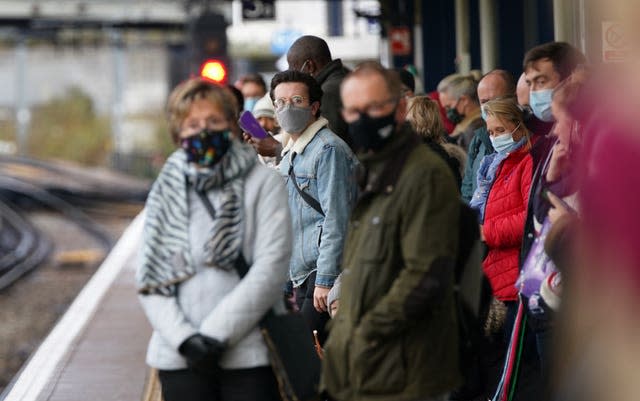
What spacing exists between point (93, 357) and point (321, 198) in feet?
15.2

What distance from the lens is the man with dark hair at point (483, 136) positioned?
24.4ft

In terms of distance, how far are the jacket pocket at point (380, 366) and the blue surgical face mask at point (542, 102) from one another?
6.67ft

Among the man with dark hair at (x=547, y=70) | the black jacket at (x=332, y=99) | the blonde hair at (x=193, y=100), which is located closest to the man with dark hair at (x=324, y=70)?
the black jacket at (x=332, y=99)

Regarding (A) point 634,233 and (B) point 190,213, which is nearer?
(A) point 634,233

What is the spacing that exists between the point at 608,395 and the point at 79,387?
630 cm

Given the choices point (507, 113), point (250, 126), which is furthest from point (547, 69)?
point (250, 126)

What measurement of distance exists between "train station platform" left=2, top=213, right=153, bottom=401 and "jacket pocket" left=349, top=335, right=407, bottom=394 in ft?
14.6

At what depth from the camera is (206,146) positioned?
4.48 m

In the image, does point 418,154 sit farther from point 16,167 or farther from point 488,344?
point 16,167

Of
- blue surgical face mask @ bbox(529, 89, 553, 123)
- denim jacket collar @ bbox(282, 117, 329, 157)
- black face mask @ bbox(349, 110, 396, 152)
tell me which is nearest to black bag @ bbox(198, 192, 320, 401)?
black face mask @ bbox(349, 110, 396, 152)

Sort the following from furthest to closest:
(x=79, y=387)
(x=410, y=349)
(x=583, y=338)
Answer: (x=79, y=387)
(x=410, y=349)
(x=583, y=338)

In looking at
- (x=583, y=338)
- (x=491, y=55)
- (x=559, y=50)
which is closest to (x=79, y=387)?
(x=559, y=50)

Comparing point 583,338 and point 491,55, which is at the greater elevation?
point 491,55

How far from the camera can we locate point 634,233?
3.02m
